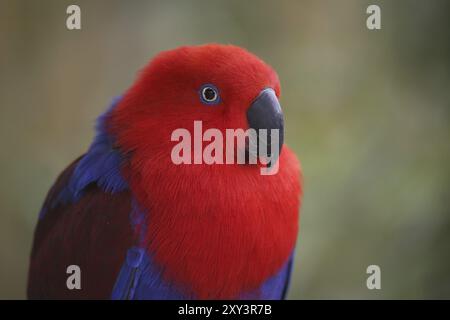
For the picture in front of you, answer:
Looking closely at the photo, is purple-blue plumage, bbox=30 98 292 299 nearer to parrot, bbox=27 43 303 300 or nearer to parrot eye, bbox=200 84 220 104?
parrot, bbox=27 43 303 300

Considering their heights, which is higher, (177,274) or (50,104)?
(50,104)

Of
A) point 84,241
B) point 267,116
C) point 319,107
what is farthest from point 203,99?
point 319,107

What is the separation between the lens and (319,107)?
1831mm

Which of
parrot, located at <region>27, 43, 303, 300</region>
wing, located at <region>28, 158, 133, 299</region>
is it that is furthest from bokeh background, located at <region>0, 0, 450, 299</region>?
parrot, located at <region>27, 43, 303, 300</region>

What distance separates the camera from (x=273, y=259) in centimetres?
121

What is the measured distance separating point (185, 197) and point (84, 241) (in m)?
A: 0.27

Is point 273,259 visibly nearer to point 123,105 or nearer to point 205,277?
point 205,277

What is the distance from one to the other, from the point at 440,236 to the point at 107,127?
1.11 m

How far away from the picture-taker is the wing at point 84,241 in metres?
1.18

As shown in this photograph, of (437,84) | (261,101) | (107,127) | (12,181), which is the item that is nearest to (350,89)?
(437,84)

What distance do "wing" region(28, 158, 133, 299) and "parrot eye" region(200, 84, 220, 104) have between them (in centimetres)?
26

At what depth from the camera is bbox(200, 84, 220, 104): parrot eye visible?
1153 mm
